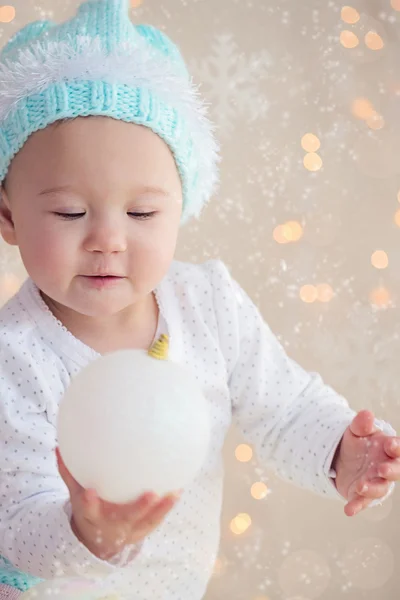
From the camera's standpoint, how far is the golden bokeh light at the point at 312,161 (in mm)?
1396

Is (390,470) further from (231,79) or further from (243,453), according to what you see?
(231,79)

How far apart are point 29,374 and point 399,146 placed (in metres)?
0.75

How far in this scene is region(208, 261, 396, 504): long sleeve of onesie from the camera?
104 centimetres

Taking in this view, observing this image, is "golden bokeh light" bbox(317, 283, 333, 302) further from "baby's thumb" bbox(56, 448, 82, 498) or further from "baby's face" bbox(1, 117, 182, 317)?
"baby's thumb" bbox(56, 448, 82, 498)

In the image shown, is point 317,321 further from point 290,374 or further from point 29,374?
point 29,374

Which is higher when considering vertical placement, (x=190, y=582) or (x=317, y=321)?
(x=317, y=321)

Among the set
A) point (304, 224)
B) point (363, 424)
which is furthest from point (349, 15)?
point (363, 424)

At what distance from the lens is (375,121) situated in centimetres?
138

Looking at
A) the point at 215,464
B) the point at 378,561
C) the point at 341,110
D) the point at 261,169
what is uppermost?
the point at 341,110

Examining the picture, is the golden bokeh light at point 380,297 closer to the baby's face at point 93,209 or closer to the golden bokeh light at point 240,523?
the golden bokeh light at point 240,523

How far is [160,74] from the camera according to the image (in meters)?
0.92

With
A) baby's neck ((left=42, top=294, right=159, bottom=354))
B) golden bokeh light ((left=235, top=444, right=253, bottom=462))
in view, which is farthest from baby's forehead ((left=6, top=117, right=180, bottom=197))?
golden bokeh light ((left=235, top=444, right=253, bottom=462))

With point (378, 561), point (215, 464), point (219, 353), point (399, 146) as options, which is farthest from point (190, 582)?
point (399, 146)

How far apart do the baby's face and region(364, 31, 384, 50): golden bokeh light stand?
0.58 metres
